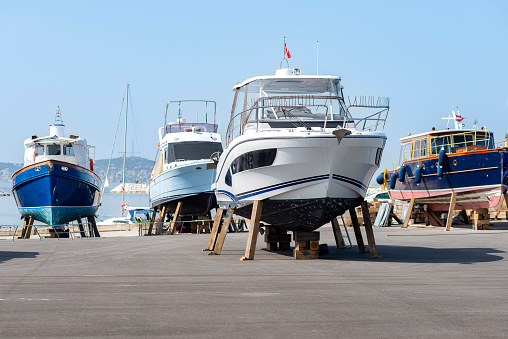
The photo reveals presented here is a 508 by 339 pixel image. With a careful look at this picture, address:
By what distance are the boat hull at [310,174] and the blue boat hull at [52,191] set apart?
15.5 meters

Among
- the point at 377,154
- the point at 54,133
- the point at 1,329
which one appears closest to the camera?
the point at 1,329

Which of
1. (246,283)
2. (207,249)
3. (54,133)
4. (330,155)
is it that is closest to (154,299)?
(246,283)

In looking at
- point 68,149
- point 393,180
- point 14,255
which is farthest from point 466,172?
point 68,149

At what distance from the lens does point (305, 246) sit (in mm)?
12789

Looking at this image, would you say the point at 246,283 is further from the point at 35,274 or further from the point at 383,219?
the point at 383,219

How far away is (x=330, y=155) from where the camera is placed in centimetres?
1145

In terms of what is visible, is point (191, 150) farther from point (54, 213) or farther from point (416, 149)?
point (416, 149)

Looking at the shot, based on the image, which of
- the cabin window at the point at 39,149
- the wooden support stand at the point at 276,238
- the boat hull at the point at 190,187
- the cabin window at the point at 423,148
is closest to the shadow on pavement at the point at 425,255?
the wooden support stand at the point at 276,238

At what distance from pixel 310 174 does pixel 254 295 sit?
3.99 m

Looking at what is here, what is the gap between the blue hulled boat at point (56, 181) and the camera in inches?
1035

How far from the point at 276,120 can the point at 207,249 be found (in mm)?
3802

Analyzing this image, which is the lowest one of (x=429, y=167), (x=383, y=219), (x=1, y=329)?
(x=1, y=329)

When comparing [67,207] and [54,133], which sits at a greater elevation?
[54,133]

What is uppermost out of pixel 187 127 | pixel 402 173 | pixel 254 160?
pixel 187 127
